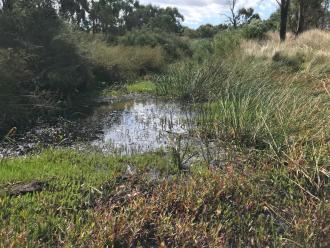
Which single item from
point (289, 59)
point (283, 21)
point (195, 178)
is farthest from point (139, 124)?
point (283, 21)

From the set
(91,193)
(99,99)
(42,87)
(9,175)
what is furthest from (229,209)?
(99,99)

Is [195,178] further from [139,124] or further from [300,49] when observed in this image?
[300,49]

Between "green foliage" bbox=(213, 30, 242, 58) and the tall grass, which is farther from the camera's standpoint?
"green foliage" bbox=(213, 30, 242, 58)

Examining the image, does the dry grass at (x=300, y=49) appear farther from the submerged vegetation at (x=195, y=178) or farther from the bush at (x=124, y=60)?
the bush at (x=124, y=60)

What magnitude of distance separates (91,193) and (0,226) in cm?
131

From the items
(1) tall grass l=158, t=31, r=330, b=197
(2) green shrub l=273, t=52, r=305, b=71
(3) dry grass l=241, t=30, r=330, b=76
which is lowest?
(1) tall grass l=158, t=31, r=330, b=197

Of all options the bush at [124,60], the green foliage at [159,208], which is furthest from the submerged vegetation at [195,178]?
the bush at [124,60]

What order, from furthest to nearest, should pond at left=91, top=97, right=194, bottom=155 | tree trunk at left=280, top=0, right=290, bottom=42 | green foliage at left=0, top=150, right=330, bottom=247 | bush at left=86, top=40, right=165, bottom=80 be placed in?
tree trunk at left=280, top=0, right=290, bottom=42 → bush at left=86, top=40, right=165, bottom=80 → pond at left=91, top=97, right=194, bottom=155 → green foliage at left=0, top=150, right=330, bottom=247

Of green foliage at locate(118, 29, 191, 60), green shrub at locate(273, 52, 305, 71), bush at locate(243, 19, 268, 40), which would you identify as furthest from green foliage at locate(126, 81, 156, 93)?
green foliage at locate(118, 29, 191, 60)

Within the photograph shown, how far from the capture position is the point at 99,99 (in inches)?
663

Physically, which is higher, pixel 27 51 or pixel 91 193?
pixel 27 51

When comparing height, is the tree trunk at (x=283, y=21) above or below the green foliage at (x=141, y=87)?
above

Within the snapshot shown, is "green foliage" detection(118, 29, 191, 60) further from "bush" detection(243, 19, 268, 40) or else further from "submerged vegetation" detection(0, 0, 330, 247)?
"submerged vegetation" detection(0, 0, 330, 247)

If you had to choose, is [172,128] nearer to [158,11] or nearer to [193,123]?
[193,123]
